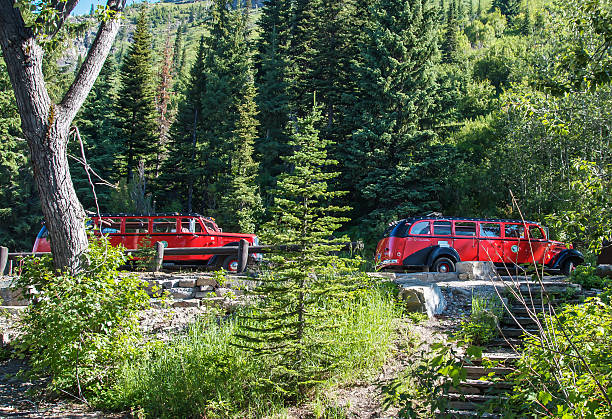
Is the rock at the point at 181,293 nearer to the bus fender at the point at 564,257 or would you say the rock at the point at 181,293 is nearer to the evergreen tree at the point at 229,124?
the bus fender at the point at 564,257

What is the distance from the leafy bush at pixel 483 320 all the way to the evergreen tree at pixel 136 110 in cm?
3512

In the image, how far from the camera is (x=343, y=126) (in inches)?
1222

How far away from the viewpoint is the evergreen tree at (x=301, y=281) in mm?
6527

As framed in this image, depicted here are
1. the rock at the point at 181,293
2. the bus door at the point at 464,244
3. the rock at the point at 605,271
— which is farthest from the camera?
the bus door at the point at 464,244

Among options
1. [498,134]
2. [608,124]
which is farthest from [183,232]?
[498,134]

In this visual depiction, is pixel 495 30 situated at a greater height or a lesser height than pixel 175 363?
greater

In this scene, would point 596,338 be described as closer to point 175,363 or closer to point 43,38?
point 175,363

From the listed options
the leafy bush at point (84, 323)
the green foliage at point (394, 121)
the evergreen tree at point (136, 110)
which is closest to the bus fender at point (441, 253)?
the leafy bush at point (84, 323)

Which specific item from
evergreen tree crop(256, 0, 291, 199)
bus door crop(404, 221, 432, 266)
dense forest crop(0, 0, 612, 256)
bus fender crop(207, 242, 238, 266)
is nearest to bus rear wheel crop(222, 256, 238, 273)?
bus fender crop(207, 242, 238, 266)

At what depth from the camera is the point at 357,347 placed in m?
7.38

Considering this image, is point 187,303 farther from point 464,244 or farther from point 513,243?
point 513,243

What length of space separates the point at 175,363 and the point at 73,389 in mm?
1665

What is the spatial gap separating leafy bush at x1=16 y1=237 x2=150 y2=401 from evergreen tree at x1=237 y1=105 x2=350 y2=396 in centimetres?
211

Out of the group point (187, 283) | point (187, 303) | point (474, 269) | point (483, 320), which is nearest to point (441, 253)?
point (474, 269)
